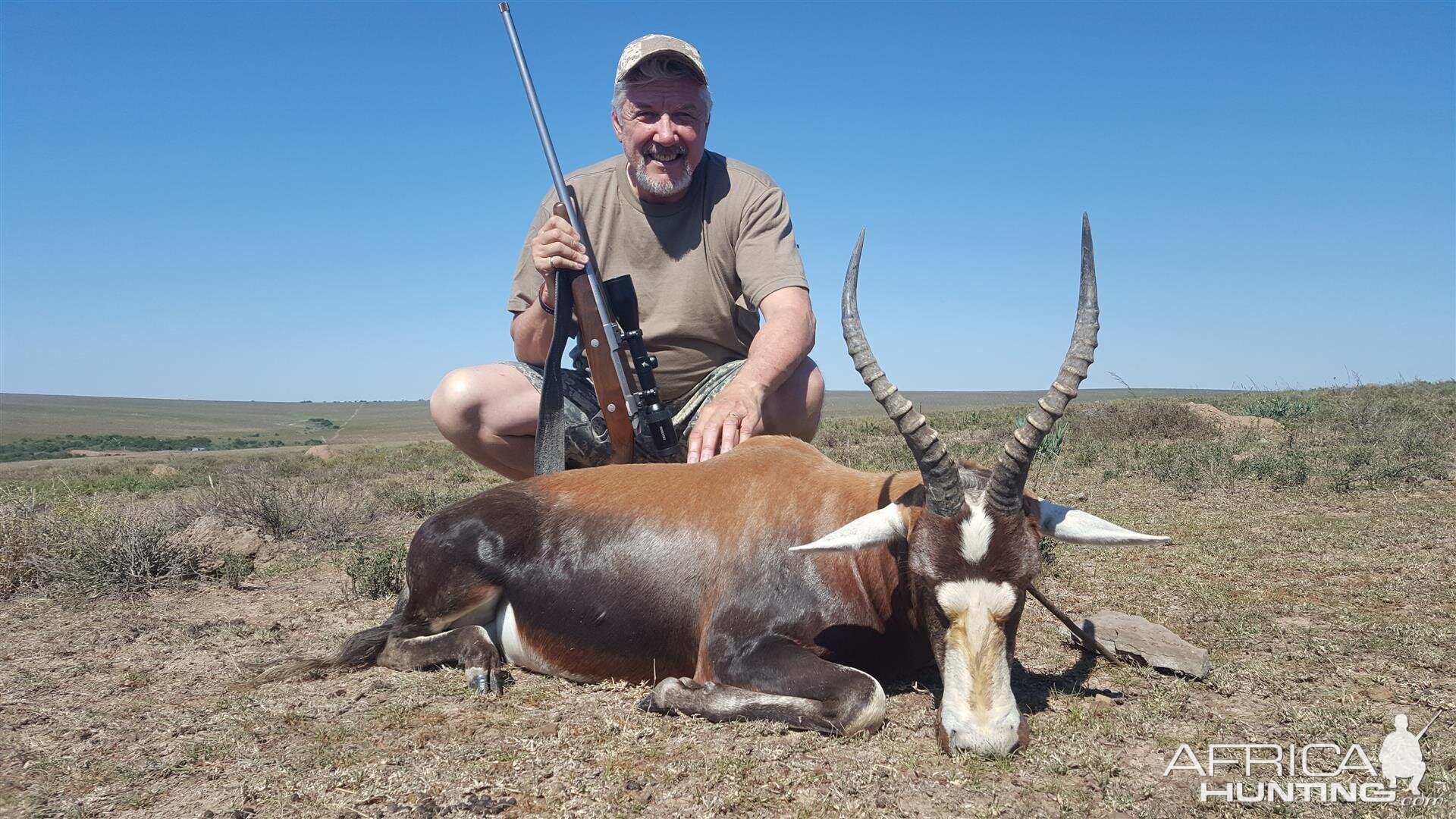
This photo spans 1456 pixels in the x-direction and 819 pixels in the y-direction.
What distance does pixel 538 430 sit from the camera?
20.1 ft

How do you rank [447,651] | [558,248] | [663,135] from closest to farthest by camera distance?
[447,651], [558,248], [663,135]

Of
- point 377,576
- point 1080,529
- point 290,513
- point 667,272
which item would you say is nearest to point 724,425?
point 667,272

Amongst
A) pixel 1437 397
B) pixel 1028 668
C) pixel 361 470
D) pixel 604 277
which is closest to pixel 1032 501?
pixel 1028 668

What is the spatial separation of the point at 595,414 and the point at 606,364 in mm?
582

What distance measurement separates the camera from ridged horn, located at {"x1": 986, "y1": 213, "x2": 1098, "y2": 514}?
12.1 ft

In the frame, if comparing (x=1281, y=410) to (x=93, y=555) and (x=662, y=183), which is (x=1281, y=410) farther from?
(x=93, y=555)

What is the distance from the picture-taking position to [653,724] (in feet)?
13.1

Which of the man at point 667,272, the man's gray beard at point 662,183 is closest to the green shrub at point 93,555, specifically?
the man at point 667,272

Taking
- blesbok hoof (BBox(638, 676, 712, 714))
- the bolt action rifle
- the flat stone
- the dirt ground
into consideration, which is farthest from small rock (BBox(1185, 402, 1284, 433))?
blesbok hoof (BBox(638, 676, 712, 714))

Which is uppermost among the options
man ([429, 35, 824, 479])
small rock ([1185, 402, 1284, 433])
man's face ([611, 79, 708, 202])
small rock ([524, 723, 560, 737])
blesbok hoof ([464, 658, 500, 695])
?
man's face ([611, 79, 708, 202])

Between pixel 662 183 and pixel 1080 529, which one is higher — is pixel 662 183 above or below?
above

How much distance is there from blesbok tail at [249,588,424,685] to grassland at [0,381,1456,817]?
0.30 ft

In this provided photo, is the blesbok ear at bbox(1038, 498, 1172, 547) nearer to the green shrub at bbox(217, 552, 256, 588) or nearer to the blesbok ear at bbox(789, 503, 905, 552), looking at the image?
the blesbok ear at bbox(789, 503, 905, 552)

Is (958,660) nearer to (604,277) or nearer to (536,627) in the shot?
(536,627)
